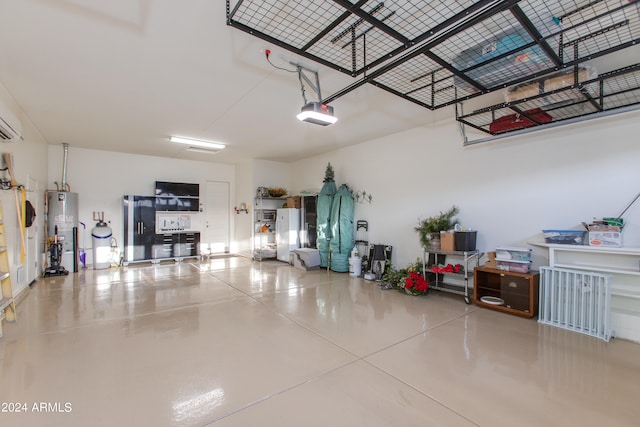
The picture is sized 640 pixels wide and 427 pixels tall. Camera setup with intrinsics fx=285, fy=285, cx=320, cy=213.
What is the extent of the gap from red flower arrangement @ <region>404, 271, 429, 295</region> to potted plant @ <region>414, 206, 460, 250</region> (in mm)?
556

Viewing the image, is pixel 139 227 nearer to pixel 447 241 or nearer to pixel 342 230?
pixel 342 230

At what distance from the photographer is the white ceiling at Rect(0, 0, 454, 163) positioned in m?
2.40

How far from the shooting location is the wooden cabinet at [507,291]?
12.1ft

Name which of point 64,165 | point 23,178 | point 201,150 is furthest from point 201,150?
point 23,178

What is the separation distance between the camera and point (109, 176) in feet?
24.4

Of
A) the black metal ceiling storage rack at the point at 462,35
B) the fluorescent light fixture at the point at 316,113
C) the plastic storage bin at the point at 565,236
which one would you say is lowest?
the plastic storage bin at the point at 565,236

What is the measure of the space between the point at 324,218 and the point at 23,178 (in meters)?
5.48

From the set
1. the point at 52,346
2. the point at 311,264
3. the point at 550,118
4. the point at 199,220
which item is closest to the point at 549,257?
the point at 550,118

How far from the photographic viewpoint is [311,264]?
22.4ft

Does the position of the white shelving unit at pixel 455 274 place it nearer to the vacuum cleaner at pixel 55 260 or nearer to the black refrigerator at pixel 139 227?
the black refrigerator at pixel 139 227

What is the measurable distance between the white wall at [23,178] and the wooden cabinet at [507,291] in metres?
6.71

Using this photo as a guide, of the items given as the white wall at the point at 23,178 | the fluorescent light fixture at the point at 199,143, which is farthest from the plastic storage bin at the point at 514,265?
the white wall at the point at 23,178

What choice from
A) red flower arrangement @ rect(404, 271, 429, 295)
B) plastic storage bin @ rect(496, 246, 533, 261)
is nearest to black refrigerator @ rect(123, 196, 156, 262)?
red flower arrangement @ rect(404, 271, 429, 295)

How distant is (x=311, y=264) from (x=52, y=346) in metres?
4.67
